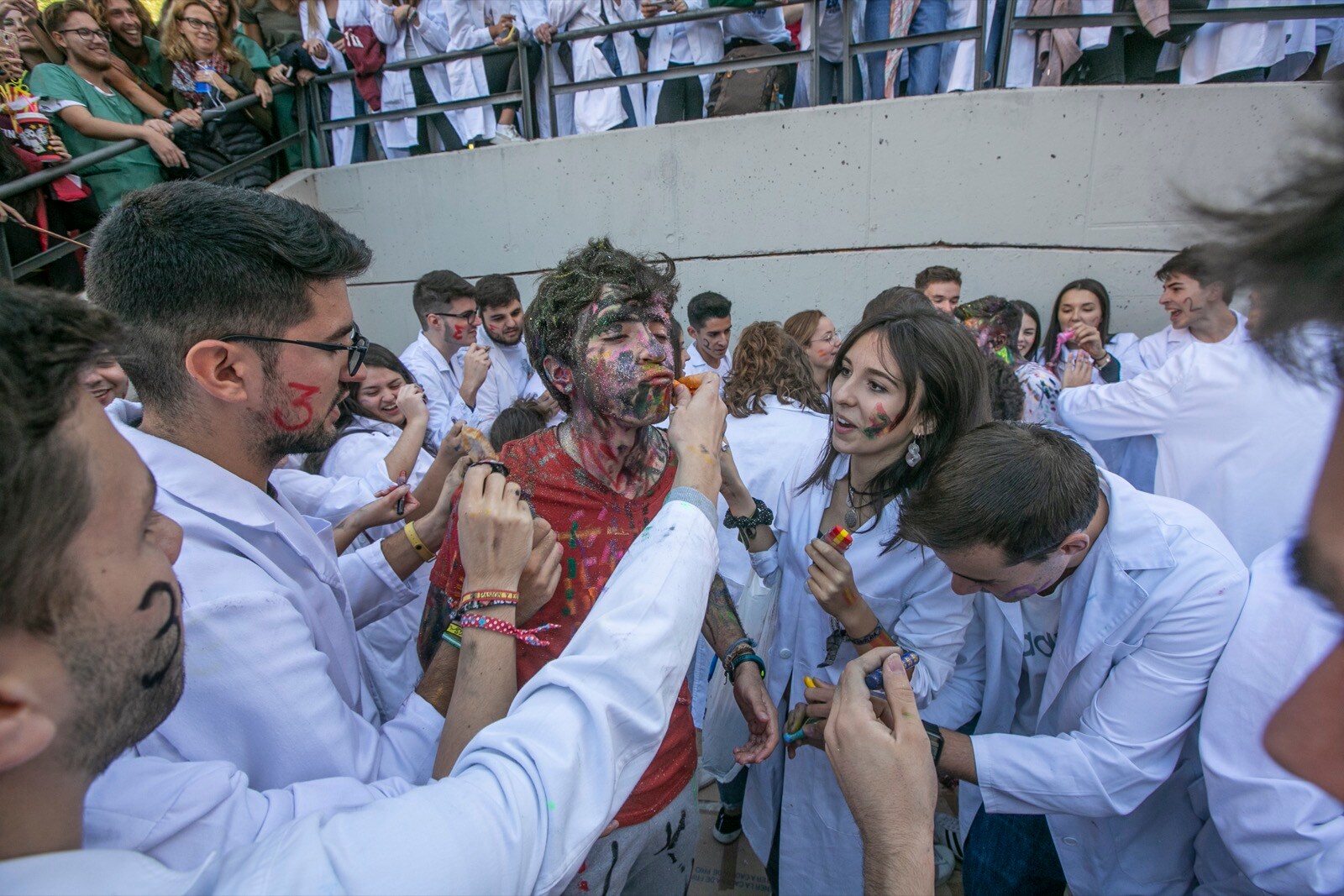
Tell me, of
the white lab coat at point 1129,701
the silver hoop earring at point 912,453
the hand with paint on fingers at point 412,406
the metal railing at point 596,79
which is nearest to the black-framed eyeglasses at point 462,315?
the hand with paint on fingers at point 412,406

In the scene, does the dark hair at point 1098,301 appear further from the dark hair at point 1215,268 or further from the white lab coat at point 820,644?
the dark hair at point 1215,268

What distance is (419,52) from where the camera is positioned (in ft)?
23.8

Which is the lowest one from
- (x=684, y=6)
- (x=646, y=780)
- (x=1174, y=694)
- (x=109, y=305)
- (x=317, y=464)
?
(x=646, y=780)

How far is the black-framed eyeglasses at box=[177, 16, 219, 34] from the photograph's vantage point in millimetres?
5965

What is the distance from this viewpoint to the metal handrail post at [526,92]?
6664mm

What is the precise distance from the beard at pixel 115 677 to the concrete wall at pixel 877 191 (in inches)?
234

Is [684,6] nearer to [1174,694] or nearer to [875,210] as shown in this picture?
[875,210]

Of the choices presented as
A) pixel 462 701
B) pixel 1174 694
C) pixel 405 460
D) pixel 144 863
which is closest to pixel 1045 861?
pixel 1174 694

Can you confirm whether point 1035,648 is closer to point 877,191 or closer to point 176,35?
point 877,191

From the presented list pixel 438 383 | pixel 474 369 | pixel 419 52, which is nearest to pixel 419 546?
pixel 474 369

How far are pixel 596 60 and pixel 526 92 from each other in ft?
2.51

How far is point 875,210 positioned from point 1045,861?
505 centimetres

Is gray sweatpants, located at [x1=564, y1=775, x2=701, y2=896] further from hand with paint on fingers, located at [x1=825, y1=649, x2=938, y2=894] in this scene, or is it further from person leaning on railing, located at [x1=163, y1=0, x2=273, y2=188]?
person leaning on railing, located at [x1=163, y1=0, x2=273, y2=188]

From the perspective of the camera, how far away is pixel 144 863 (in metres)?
0.81
